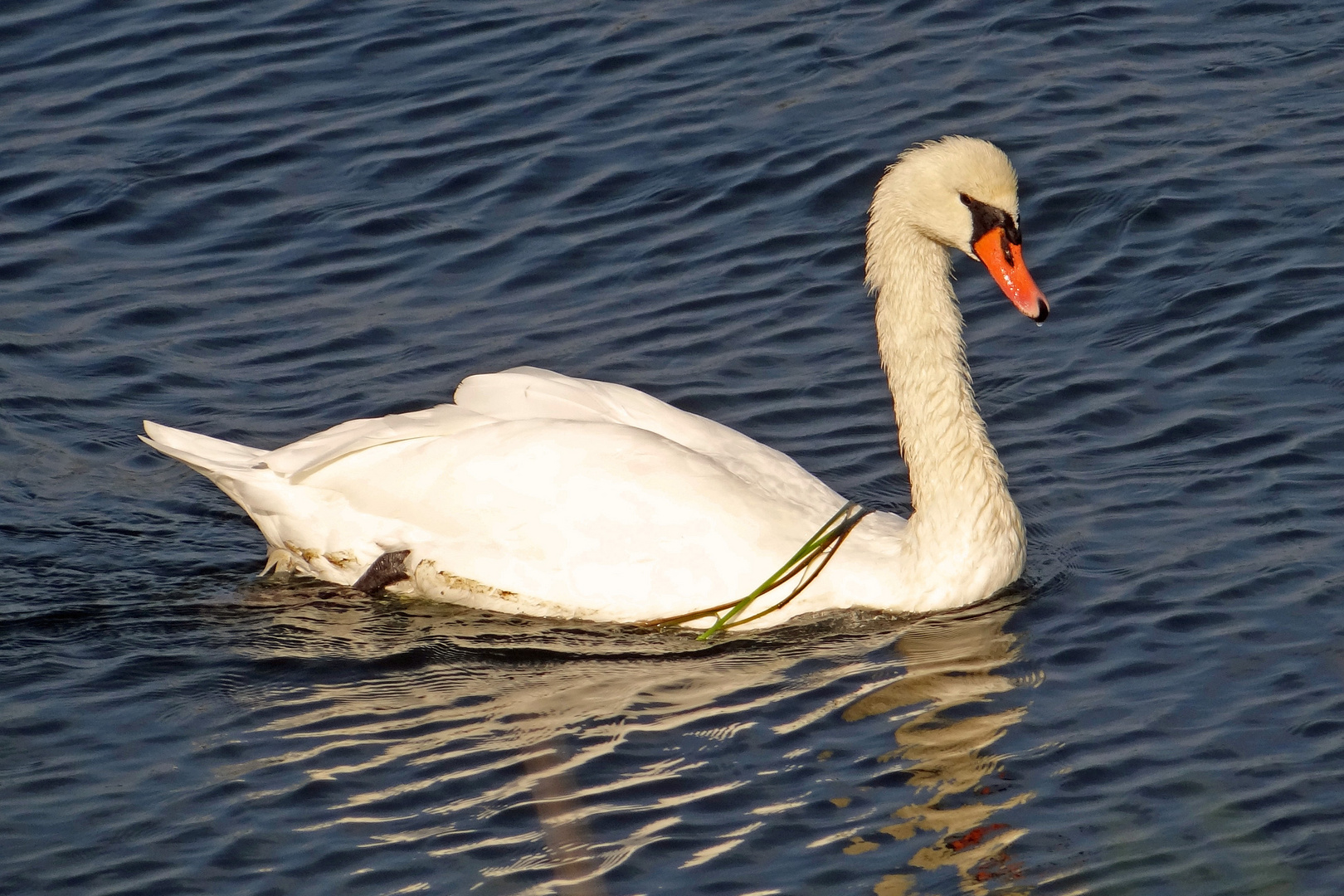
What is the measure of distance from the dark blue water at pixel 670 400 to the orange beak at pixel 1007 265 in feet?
3.50

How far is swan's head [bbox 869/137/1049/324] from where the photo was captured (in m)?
7.11

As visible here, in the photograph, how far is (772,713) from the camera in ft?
20.5

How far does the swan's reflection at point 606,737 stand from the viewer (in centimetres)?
543

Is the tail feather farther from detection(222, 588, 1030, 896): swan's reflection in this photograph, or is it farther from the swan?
detection(222, 588, 1030, 896): swan's reflection

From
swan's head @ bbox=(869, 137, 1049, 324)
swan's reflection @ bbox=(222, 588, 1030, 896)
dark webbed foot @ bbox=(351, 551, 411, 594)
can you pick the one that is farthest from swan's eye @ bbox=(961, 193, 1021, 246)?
dark webbed foot @ bbox=(351, 551, 411, 594)

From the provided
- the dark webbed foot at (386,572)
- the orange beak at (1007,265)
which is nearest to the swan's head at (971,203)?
the orange beak at (1007,265)

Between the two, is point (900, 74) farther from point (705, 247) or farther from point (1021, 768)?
point (1021, 768)

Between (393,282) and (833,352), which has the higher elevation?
(393,282)

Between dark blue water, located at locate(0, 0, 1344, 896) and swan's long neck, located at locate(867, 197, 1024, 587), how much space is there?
440mm

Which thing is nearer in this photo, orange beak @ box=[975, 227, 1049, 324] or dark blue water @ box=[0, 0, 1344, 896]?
dark blue water @ box=[0, 0, 1344, 896]

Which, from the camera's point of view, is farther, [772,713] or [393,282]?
[393,282]

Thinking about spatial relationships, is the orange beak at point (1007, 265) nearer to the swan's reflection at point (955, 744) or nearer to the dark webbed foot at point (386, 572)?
the swan's reflection at point (955, 744)

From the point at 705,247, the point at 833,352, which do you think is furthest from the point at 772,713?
the point at 705,247

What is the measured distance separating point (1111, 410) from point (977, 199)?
5.82ft
